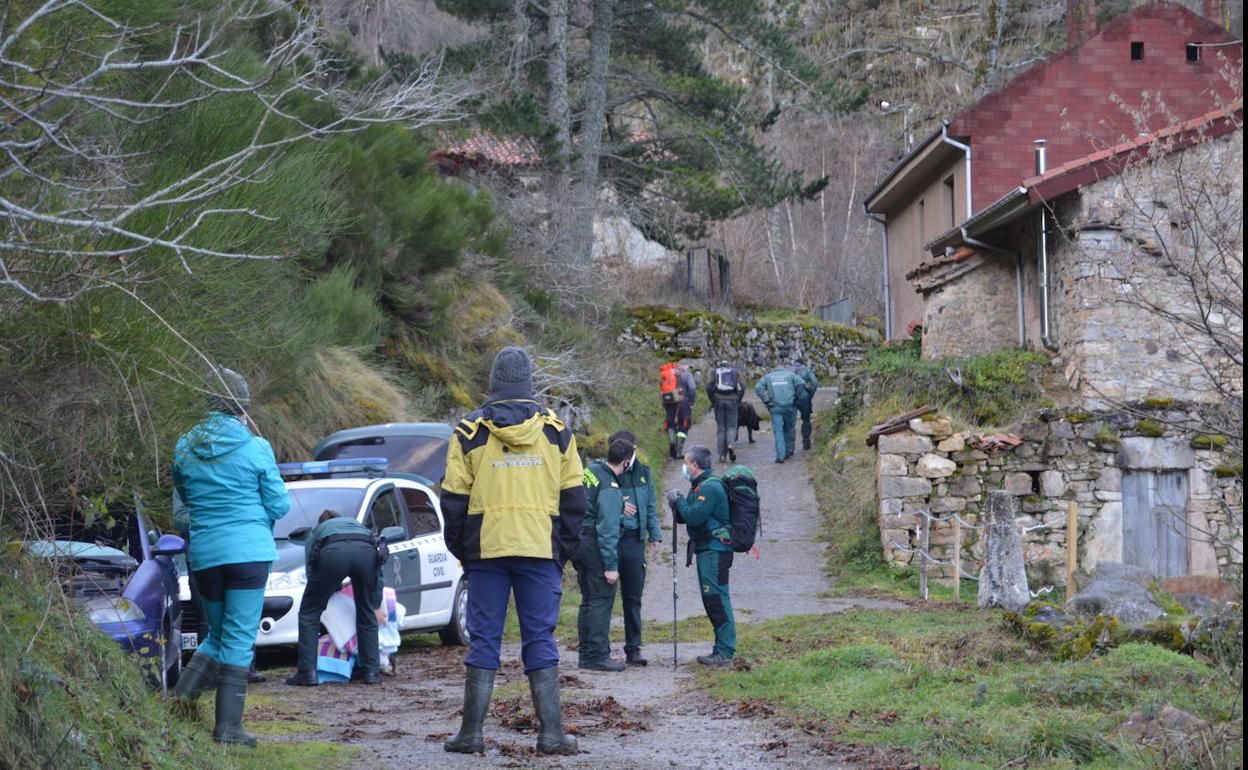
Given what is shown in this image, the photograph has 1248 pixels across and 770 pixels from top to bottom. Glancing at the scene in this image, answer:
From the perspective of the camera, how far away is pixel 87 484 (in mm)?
5941

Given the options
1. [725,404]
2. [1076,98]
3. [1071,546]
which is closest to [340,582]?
[1071,546]

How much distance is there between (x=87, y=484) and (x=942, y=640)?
6.82 meters

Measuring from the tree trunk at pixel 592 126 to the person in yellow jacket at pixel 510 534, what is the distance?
23.3 meters

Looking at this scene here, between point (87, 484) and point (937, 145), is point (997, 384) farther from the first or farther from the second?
point (87, 484)

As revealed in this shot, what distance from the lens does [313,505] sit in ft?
38.3

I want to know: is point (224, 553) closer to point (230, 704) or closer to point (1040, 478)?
point (230, 704)

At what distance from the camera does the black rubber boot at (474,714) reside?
6.74m

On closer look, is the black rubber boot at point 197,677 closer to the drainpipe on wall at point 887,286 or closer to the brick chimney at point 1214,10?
the brick chimney at point 1214,10

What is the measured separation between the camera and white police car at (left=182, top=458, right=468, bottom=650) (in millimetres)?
10898

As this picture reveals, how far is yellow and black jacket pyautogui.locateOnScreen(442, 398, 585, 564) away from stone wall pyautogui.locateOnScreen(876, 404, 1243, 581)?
12604mm

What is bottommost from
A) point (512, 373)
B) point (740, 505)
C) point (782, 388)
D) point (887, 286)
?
point (740, 505)

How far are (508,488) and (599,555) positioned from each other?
418cm

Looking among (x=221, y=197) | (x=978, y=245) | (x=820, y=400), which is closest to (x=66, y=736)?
(x=221, y=197)

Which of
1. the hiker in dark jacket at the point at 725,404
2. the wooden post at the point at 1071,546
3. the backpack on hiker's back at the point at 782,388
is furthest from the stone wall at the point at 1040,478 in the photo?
the hiker in dark jacket at the point at 725,404
